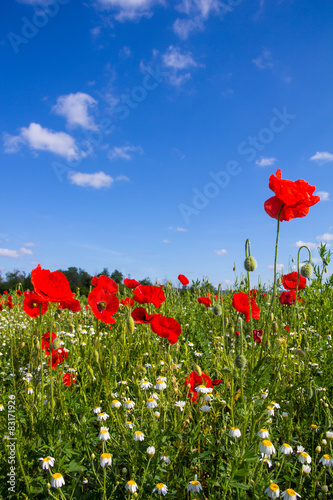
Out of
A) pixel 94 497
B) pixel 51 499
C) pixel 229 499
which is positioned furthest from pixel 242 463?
pixel 51 499

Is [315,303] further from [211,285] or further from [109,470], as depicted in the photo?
[109,470]

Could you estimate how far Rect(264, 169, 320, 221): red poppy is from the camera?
179 cm

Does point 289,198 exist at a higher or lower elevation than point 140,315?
higher

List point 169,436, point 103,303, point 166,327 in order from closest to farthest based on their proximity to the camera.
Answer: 1. point 169,436
2. point 103,303
3. point 166,327

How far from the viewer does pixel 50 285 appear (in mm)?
1842

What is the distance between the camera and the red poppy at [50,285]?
5.92 ft

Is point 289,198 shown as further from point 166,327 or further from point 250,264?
point 166,327

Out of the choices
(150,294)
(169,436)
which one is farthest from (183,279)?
(169,436)

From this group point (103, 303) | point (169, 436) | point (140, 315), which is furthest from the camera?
point (140, 315)

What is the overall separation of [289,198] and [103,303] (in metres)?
1.25

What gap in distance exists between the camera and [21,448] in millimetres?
1895

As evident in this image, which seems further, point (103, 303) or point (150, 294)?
point (150, 294)

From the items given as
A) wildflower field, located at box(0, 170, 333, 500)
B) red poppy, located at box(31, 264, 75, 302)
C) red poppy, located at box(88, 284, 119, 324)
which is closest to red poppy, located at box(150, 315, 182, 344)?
wildflower field, located at box(0, 170, 333, 500)

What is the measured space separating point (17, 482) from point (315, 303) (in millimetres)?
4764
